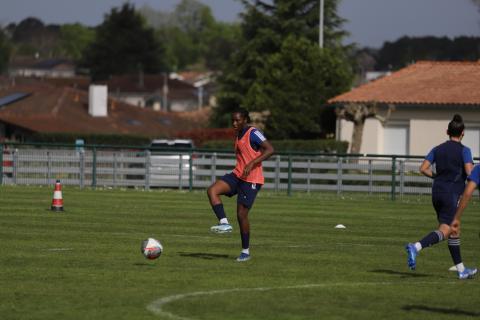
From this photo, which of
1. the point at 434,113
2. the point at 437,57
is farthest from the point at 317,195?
the point at 437,57

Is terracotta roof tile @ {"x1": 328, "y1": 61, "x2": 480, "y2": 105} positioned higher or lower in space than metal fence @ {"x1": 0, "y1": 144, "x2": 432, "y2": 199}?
higher

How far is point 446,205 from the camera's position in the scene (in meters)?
14.5

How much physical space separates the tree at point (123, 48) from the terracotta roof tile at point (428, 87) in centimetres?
9616

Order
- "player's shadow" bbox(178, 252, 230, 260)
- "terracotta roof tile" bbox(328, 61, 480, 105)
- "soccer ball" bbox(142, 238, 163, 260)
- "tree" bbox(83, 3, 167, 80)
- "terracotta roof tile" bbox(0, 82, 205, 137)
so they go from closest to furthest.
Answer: "soccer ball" bbox(142, 238, 163, 260)
"player's shadow" bbox(178, 252, 230, 260)
"terracotta roof tile" bbox(328, 61, 480, 105)
"terracotta roof tile" bbox(0, 82, 205, 137)
"tree" bbox(83, 3, 167, 80)

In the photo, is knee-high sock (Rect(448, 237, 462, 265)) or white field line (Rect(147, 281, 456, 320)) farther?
knee-high sock (Rect(448, 237, 462, 265))

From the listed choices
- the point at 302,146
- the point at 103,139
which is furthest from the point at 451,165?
the point at 103,139

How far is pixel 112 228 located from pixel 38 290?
8745mm

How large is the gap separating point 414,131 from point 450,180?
41.7 metres

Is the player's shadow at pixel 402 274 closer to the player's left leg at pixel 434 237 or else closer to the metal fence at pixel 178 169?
the player's left leg at pixel 434 237

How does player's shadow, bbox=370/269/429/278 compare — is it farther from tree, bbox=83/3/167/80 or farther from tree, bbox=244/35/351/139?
tree, bbox=83/3/167/80

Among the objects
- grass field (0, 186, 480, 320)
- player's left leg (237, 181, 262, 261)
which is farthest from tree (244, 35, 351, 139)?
player's left leg (237, 181, 262, 261)

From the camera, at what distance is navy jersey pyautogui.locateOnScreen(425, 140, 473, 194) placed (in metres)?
14.4

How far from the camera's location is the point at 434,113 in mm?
55594

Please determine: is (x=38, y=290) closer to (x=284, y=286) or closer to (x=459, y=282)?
(x=284, y=286)
